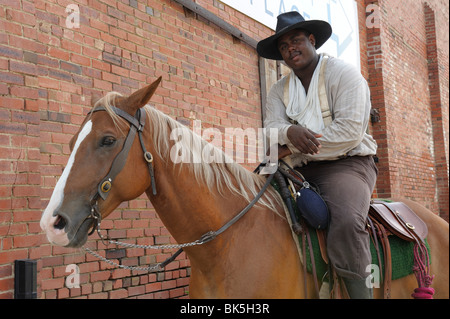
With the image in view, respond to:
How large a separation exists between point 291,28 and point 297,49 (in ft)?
0.53

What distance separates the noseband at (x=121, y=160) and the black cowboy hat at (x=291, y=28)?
1.36 meters

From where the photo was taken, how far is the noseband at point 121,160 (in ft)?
7.97

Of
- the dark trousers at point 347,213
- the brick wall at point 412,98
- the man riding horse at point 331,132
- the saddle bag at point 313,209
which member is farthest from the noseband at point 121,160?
the brick wall at point 412,98

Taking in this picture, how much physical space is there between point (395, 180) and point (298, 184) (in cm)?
714

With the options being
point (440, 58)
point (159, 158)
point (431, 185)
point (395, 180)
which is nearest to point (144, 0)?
point (159, 158)

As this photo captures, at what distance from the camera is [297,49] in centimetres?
341

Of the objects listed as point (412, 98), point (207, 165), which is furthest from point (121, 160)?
point (412, 98)

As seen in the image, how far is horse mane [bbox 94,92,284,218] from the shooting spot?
106 inches

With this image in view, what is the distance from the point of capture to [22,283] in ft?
10.1

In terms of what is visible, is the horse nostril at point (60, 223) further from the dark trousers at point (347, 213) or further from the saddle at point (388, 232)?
the dark trousers at point (347, 213)

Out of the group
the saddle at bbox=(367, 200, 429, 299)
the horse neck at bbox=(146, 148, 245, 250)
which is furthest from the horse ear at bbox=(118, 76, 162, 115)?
the saddle at bbox=(367, 200, 429, 299)

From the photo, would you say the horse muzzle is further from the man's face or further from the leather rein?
the man's face

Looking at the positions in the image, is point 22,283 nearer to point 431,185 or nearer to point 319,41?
point 319,41

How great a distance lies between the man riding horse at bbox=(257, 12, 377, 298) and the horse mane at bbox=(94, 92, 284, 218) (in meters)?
0.37
